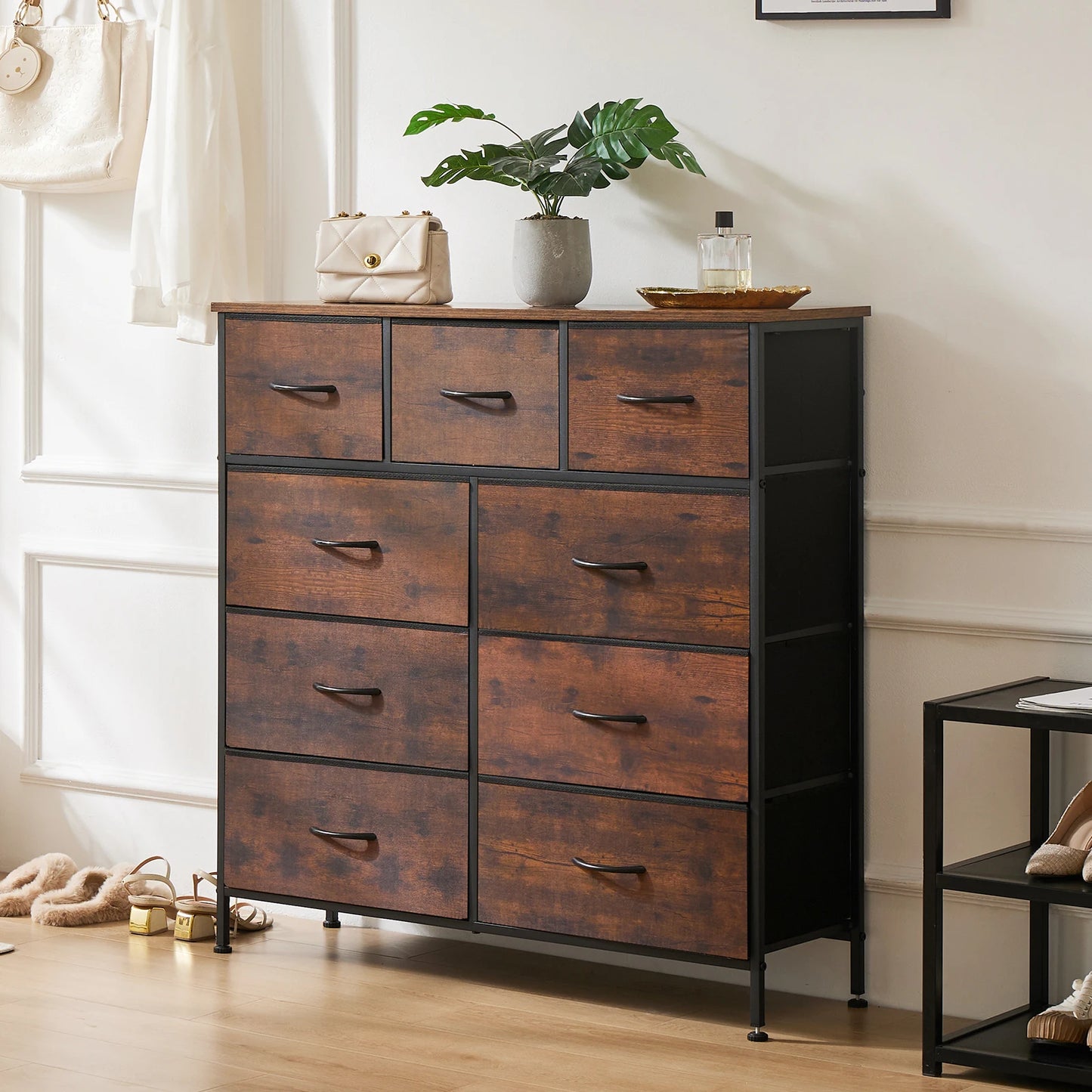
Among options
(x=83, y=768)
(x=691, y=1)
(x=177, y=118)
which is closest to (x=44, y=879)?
(x=83, y=768)

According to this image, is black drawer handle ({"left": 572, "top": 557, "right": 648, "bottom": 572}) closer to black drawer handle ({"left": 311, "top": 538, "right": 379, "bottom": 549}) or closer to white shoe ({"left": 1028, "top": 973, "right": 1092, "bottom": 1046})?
black drawer handle ({"left": 311, "top": 538, "right": 379, "bottom": 549})

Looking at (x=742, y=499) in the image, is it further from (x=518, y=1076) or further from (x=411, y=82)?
(x=411, y=82)

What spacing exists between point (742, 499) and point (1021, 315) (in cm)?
61

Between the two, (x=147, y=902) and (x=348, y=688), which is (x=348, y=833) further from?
(x=147, y=902)

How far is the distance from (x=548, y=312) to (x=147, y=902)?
1489 mm

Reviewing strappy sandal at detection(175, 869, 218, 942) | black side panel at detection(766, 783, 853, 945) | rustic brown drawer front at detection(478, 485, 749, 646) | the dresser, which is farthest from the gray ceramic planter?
strappy sandal at detection(175, 869, 218, 942)

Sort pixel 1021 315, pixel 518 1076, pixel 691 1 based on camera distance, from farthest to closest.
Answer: pixel 691 1 → pixel 1021 315 → pixel 518 1076

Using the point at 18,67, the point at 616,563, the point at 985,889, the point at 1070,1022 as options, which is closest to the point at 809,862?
the point at 985,889

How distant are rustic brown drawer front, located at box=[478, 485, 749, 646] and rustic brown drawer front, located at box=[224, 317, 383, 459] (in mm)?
296

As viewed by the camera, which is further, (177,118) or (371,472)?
(177,118)

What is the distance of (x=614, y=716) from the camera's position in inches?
120

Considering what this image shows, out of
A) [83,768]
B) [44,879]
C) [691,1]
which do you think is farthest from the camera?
[83,768]

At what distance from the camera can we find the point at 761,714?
2926 millimetres

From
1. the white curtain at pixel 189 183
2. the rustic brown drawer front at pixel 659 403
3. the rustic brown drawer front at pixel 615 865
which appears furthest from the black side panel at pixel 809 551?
the white curtain at pixel 189 183
